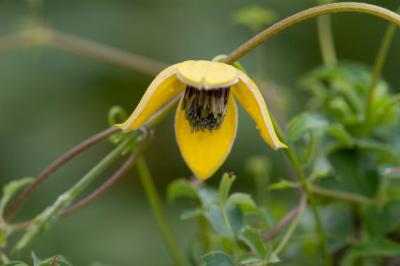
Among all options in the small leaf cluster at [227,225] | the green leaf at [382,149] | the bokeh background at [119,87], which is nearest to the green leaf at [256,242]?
the small leaf cluster at [227,225]

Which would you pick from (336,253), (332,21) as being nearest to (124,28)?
(332,21)

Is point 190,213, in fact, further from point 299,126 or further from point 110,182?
point 299,126

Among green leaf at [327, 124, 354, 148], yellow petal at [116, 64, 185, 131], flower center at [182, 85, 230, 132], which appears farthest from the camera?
green leaf at [327, 124, 354, 148]

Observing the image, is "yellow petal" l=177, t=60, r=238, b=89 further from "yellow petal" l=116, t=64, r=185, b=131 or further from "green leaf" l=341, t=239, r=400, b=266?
"green leaf" l=341, t=239, r=400, b=266

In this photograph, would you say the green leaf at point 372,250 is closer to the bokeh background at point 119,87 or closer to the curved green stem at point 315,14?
the curved green stem at point 315,14

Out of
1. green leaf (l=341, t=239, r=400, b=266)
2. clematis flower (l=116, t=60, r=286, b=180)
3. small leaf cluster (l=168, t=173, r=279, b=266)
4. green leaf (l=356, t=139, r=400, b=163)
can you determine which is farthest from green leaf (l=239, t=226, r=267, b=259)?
green leaf (l=356, t=139, r=400, b=163)

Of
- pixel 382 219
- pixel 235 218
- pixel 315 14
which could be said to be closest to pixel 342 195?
pixel 382 219
